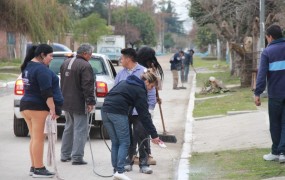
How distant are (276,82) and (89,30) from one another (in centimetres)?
5443

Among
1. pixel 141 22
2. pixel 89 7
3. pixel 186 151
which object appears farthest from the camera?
pixel 141 22

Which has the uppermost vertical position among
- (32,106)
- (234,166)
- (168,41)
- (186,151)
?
(32,106)

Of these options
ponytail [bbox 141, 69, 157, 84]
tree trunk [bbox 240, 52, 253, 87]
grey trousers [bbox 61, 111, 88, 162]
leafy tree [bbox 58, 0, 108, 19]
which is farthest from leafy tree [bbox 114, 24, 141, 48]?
ponytail [bbox 141, 69, 157, 84]

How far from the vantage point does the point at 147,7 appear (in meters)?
126

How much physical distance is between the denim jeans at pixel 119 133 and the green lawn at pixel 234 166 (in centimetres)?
107

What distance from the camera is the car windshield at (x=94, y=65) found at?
42.1ft

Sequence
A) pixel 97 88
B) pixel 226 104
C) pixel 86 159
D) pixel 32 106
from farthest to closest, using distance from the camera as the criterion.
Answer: pixel 226 104 < pixel 97 88 < pixel 86 159 < pixel 32 106

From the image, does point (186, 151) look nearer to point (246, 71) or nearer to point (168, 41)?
point (246, 71)

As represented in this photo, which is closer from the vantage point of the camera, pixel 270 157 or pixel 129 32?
pixel 270 157

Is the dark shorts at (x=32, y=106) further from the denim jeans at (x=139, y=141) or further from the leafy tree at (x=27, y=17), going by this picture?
the leafy tree at (x=27, y=17)

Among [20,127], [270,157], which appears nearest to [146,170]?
[270,157]

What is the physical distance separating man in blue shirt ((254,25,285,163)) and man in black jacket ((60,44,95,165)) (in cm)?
262

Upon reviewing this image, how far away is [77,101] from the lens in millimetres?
9758

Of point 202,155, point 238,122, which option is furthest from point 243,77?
point 202,155
